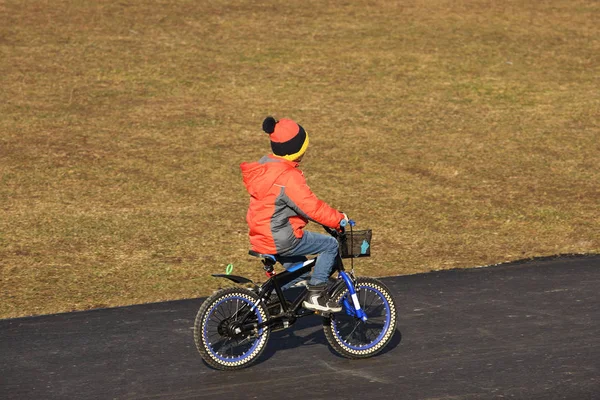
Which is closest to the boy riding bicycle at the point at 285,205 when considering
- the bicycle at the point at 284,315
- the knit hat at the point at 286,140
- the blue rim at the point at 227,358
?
the knit hat at the point at 286,140

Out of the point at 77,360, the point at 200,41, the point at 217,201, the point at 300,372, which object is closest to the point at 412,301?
the point at 300,372

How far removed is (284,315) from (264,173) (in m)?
1.24

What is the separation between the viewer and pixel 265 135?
18531 millimetres

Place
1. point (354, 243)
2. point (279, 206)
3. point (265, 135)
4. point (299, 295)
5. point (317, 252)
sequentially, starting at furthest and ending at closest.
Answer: point (265, 135) < point (299, 295) < point (317, 252) < point (354, 243) < point (279, 206)

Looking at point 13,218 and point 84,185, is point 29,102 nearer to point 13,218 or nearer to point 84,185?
point 84,185

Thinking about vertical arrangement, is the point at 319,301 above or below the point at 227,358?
above

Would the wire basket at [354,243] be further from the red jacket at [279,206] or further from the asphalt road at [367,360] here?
the asphalt road at [367,360]

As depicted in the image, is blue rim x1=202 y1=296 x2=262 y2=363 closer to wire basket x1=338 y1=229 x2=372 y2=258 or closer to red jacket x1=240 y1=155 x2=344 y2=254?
red jacket x1=240 y1=155 x2=344 y2=254

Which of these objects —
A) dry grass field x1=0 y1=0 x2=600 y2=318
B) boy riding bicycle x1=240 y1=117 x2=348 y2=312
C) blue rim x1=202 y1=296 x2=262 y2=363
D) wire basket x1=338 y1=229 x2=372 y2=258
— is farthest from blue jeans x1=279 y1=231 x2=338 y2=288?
dry grass field x1=0 y1=0 x2=600 y2=318

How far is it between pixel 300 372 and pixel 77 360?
2.01 metres

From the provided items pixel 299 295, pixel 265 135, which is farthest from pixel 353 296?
pixel 265 135

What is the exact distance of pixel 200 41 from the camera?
2403 cm

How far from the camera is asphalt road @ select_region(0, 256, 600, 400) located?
7.83m

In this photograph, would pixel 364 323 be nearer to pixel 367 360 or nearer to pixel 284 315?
pixel 367 360
